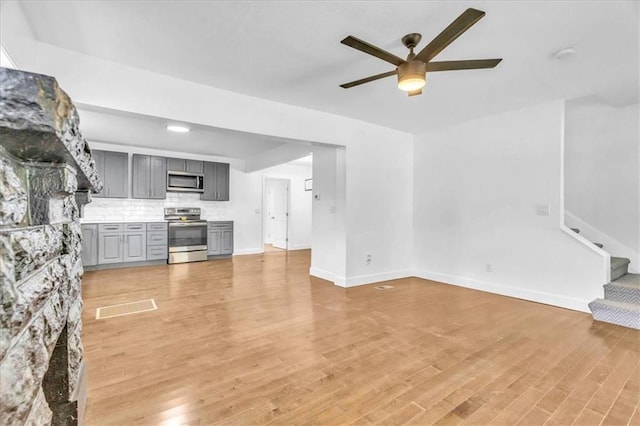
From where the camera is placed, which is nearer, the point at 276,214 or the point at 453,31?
the point at 453,31

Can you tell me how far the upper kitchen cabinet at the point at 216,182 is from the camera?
6.88 metres

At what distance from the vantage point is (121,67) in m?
2.81

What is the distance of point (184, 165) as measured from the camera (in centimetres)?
658

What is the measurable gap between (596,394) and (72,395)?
9.00 ft

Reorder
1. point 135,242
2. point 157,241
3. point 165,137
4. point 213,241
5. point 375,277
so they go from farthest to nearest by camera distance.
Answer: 1. point 213,241
2. point 157,241
3. point 135,242
4. point 165,137
5. point 375,277

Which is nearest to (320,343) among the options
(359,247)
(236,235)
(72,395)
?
(72,395)

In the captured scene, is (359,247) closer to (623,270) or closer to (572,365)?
(572,365)

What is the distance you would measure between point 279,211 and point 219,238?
272cm

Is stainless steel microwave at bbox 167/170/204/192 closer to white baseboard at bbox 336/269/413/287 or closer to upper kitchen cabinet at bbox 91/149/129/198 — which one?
upper kitchen cabinet at bbox 91/149/129/198

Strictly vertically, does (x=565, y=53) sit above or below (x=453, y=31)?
above

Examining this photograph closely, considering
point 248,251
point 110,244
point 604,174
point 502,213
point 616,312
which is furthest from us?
point 248,251

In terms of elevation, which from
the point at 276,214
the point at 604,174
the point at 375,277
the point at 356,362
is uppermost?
the point at 604,174

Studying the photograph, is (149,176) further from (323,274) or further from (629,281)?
(629,281)

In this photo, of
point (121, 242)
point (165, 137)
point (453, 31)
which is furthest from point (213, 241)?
point (453, 31)
